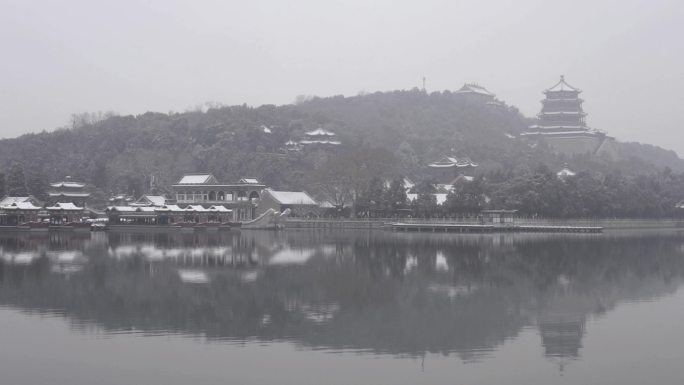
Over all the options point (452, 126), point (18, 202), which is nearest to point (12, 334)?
point (18, 202)

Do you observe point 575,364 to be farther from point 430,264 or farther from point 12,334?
point 430,264

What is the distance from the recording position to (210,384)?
10.2 metres

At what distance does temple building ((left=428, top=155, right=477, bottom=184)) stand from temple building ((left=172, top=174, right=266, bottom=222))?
15.9 meters

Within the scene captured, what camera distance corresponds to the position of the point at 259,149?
219ft

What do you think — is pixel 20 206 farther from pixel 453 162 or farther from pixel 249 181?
pixel 453 162

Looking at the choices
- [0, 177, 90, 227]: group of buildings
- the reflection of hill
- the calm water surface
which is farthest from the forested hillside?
the calm water surface

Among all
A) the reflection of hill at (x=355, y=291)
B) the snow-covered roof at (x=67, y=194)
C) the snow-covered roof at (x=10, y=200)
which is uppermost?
the snow-covered roof at (x=67, y=194)

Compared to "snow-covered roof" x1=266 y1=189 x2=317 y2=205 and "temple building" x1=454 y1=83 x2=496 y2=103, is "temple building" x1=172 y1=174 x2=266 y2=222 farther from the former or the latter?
"temple building" x1=454 y1=83 x2=496 y2=103

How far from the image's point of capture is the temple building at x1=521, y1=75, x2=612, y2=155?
264ft

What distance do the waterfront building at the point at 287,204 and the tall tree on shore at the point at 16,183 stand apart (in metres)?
16.8

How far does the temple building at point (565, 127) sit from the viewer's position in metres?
80.4

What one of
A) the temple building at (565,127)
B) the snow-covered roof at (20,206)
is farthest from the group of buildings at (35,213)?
the temple building at (565,127)

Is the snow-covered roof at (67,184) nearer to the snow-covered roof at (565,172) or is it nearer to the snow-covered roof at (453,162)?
the snow-covered roof at (453,162)

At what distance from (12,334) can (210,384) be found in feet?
15.4
